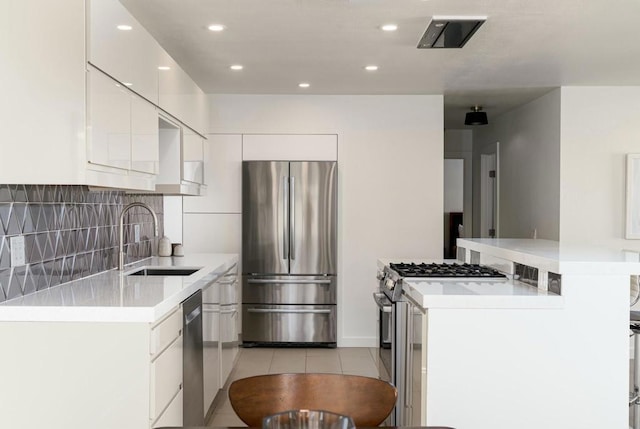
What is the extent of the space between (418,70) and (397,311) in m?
2.22

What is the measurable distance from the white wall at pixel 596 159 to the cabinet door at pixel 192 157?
337 cm

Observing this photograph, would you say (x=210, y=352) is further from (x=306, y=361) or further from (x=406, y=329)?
(x=306, y=361)

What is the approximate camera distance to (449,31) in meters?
3.53

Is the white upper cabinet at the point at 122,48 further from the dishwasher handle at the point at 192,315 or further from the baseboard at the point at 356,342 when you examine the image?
the baseboard at the point at 356,342

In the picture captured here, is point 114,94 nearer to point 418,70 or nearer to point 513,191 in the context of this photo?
point 418,70

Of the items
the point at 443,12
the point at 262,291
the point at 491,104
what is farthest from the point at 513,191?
the point at 443,12

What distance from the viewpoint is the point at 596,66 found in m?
4.61

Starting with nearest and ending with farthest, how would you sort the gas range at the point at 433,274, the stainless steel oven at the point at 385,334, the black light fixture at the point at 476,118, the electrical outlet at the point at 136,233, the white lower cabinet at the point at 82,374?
the white lower cabinet at the point at 82,374 < the gas range at the point at 433,274 < the stainless steel oven at the point at 385,334 < the electrical outlet at the point at 136,233 < the black light fixture at the point at 476,118

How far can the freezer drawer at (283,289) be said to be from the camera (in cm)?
553

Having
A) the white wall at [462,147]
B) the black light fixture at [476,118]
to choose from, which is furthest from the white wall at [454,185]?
the black light fixture at [476,118]

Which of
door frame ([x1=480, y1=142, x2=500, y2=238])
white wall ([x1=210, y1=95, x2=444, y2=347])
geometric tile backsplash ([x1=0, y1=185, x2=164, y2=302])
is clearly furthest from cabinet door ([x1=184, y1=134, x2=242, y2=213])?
door frame ([x1=480, y1=142, x2=500, y2=238])

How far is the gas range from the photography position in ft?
10.4

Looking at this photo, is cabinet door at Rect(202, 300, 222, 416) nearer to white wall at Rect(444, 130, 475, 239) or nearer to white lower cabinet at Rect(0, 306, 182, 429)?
white lower cabinet at Rect(0, 306, 182, 429)

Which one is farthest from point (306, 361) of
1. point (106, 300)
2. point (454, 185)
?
point (454, 185)
